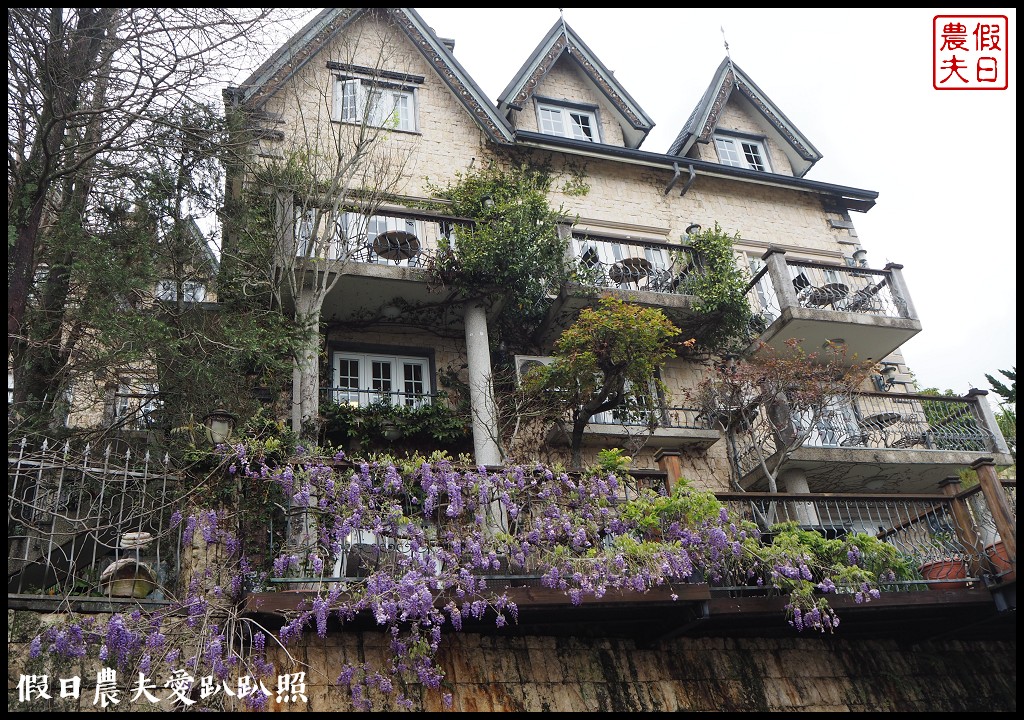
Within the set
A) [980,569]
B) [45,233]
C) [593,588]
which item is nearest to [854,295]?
[980,569]

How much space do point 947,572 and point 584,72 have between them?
12.6 meters

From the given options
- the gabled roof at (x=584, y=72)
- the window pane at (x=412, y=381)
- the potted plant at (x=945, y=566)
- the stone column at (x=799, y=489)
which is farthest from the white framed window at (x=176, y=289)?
the potted plant at (x=945, y=566)

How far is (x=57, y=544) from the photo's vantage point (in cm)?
752

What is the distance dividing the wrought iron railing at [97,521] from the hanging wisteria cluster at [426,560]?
0.38 m

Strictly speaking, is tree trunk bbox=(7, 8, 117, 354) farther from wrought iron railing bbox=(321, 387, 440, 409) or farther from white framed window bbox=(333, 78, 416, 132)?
white framed window bbox=(333, 78, 416, 132)

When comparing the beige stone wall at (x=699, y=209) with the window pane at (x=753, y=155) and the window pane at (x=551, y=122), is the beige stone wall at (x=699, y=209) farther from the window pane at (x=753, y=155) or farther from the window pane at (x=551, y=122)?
the window pane at (x=551, y=122)

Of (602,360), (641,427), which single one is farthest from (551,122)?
(602,360)

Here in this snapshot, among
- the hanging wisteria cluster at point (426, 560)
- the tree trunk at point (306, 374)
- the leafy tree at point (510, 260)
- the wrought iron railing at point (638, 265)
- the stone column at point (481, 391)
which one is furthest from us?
the wrought iron railing at point (638, 265)

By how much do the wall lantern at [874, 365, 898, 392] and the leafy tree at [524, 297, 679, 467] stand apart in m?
5.86

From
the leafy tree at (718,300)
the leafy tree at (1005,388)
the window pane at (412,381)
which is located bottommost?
the leafy tree at (1005,388)

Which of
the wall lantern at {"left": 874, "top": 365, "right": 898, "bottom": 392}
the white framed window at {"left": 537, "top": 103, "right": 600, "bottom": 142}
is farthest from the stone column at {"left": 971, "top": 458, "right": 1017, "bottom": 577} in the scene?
the white framed window at {"left": 537, "top": 103, "right": 600, "bottom": 142}

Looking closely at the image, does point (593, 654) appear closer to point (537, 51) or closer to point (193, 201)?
point (193, 201)

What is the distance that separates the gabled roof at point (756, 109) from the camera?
18.6 m

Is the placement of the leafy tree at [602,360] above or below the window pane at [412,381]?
below
